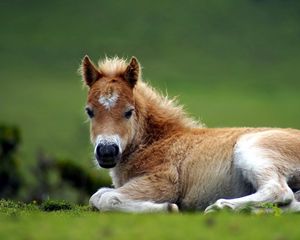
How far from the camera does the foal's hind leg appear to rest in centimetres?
1241

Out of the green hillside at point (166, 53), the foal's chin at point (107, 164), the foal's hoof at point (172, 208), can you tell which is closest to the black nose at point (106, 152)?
the foal's chin at point (107, 164)

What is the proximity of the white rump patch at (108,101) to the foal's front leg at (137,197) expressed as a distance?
1.26 metres

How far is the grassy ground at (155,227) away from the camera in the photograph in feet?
31.1

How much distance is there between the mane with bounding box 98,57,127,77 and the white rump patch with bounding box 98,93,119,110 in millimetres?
660

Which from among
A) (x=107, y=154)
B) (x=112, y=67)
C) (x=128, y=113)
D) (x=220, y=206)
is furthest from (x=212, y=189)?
(x=112, y=67)

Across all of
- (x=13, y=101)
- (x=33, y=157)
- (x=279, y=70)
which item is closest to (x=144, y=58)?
(x=279, y=70)

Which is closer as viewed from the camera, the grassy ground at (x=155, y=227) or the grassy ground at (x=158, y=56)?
the grassy ground at (x=155, y=227)

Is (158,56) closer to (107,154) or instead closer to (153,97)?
(153,97)

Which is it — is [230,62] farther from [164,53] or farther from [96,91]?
[96,91]

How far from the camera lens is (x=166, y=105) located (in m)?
15.3

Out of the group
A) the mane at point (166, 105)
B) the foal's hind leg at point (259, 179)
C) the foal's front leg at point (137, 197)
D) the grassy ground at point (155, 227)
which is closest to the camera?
the grassy ground at point (155, 227)

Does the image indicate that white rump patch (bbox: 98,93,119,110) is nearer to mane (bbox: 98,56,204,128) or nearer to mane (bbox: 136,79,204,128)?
mane (bbox: 98,56,204,128)

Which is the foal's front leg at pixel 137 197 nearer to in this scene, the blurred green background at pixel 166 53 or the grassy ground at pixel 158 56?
the grassy ground at pixel 158 56

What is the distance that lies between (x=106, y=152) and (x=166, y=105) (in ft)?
7.80
